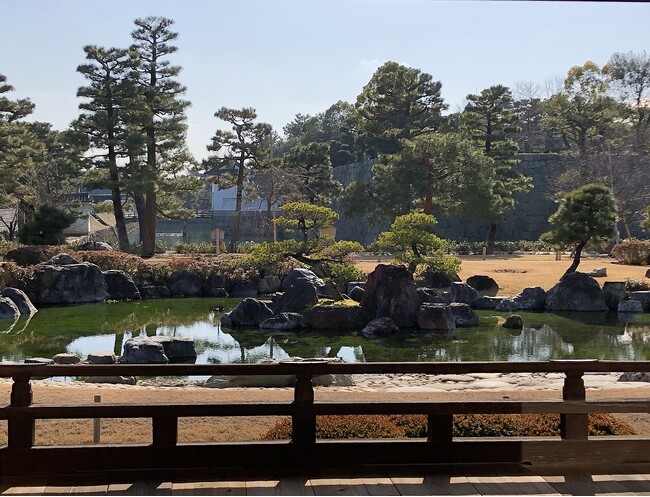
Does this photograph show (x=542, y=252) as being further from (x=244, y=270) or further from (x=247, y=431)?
(x=247, y=431)

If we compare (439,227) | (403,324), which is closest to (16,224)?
(439,227)

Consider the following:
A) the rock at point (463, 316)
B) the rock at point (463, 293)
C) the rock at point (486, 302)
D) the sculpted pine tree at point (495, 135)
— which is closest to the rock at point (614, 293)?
the rock at point (486, 302)

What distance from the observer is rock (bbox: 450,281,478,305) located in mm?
19641

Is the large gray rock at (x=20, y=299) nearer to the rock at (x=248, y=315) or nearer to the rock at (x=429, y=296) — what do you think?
the rock at (x=248, y=315)

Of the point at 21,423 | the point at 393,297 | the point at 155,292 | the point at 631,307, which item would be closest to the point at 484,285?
the point at 631,307

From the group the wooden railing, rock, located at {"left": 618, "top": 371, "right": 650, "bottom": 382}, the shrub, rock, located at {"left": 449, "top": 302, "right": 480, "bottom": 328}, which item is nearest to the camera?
the wooden railing

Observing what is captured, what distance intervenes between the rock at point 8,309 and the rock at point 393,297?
8.22 metres

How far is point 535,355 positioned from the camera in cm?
1334

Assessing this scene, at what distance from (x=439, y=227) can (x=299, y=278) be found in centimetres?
2414

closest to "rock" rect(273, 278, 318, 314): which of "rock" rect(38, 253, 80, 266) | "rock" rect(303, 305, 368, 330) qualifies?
"rock" rect(303, 305, 368, 330)

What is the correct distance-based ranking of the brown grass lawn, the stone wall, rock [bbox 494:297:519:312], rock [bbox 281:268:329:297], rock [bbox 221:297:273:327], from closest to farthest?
rock [bbox 221:297:273:327] → rock [bbox 281:268:329:297] → rock [bbox 494:297:519:312] → the brown grass lawn → the stone wall

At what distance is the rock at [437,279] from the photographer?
2055cm

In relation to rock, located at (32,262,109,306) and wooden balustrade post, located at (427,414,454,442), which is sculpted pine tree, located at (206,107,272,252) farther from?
wooden balustrade post, located at (427,414,454,442)

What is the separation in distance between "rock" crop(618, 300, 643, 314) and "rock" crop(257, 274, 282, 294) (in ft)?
33.5
